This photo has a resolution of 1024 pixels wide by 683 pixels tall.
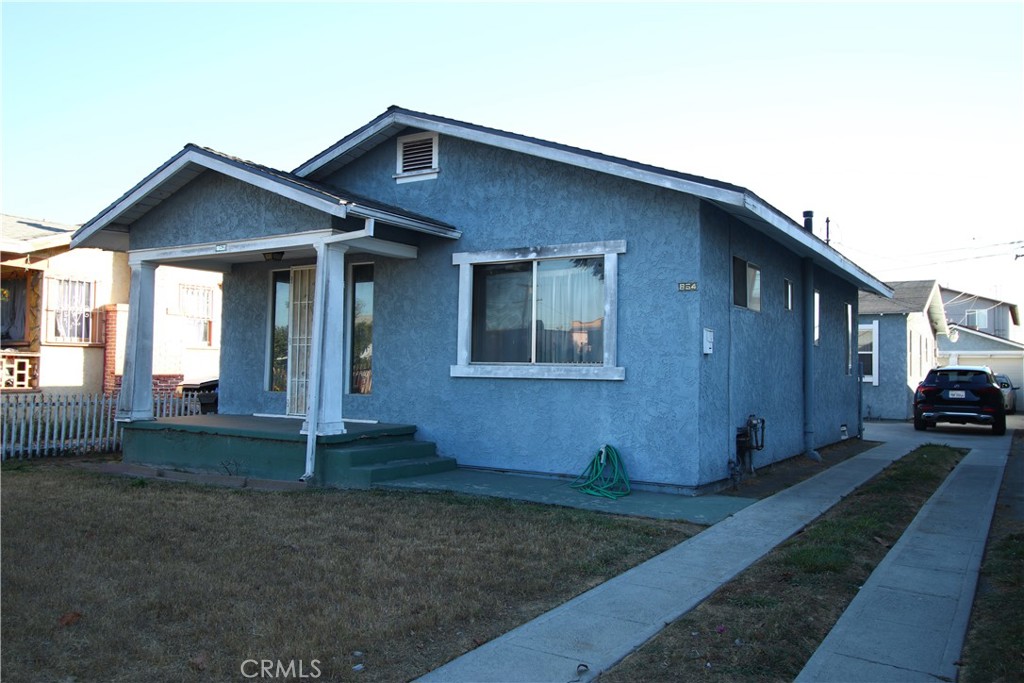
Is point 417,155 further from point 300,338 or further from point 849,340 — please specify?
point 849,340

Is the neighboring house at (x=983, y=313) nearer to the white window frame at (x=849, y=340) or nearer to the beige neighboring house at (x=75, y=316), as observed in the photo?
the white window frame at (x=849, y=340)

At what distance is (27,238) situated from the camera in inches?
635

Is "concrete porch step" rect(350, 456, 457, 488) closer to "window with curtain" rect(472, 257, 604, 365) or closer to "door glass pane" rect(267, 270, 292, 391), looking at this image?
"window with curtain" rect(472, 257, 604, 365)

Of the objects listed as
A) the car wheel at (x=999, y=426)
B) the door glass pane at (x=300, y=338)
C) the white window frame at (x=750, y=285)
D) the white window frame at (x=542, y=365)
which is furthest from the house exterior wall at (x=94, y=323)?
the car wheel at (x=999, y=426)

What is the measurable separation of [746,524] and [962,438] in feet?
45.6

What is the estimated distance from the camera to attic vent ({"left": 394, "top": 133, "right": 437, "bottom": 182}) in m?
11.4

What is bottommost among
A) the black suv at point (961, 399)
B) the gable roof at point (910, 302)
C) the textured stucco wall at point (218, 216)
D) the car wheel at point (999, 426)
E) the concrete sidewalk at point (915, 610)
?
the concrete sidewalk at point (915, 610)

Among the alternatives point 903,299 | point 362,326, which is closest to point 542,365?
point 362,326

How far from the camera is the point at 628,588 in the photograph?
5.62 metres

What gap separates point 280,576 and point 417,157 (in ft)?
24.1

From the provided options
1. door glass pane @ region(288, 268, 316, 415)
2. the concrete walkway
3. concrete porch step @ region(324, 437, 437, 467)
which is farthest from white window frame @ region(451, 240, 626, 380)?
door glass pane @ region(288, 268, 316, 415)

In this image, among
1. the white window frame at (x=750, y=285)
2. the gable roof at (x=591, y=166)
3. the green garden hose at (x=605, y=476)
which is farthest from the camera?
the white window frame at (x=750, y=285)

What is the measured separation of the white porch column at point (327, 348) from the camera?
9.78m

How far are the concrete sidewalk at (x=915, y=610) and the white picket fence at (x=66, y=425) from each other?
11.3 m
